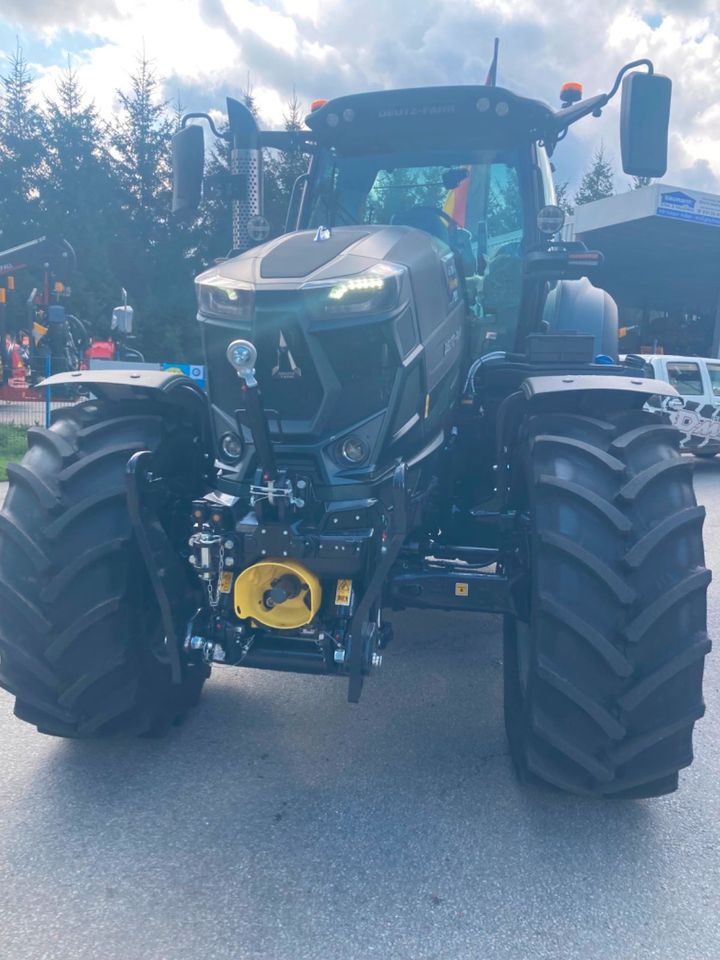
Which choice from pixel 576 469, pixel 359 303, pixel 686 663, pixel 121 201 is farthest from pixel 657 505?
pixel 121 201

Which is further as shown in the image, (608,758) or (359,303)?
(359,303)

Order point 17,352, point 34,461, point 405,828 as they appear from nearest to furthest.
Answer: point 405,828
point 34,461
point 17,352

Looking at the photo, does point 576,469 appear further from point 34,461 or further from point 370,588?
point 34,461

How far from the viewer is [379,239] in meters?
3.23

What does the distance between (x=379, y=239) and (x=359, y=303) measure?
19.7 inches

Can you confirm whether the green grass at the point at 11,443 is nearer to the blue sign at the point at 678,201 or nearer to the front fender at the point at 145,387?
the front fender at the point at 145,387

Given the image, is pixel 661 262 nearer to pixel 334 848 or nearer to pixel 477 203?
pixel 477 203

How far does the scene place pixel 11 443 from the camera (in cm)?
1193

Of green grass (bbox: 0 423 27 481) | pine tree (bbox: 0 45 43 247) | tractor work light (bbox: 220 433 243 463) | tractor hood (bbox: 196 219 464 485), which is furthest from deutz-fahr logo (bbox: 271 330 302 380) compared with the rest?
pine tree (bbox: 0 45 43 247)

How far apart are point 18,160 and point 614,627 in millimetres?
31530

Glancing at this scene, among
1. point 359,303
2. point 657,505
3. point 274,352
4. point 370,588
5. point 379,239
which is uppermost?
point 379,239

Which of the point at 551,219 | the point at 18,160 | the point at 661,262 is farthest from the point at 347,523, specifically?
the point at 18,160

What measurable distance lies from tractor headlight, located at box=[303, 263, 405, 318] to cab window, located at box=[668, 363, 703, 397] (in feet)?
33.2

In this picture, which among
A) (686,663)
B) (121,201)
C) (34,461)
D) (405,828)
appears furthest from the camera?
(121,201)
